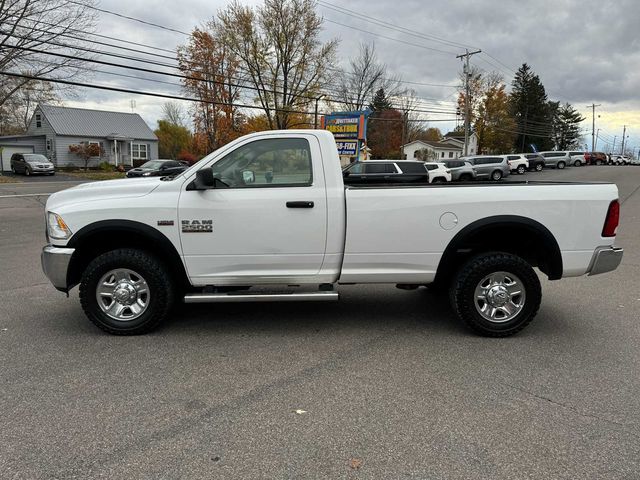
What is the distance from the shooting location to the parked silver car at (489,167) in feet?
107

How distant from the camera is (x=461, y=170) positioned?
1198 inches

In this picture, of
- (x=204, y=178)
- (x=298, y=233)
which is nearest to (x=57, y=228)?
(x=204, y=178)

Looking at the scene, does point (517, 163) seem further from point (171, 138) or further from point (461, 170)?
point (171, 138)

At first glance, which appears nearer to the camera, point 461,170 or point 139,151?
point 461,170

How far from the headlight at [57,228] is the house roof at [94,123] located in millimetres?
45416

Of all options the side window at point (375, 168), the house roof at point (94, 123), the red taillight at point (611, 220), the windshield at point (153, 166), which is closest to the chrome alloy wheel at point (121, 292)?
the red taillight at point (611, 220)

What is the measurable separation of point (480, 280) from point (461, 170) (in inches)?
1077

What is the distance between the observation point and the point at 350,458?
107 inches

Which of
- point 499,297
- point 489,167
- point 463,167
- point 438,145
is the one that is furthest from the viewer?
point 438,145

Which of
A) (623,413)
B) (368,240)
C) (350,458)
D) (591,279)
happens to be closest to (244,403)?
(350,458)

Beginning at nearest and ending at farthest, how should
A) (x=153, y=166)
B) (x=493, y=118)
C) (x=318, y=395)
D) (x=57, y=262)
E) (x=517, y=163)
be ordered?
(x=318, y=395), (x=57, y=262), (x=153, y=166), (x=517, y=163), (x=493, y=118)

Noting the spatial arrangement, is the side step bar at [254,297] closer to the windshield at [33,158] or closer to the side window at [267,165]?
the side window at [267,165]

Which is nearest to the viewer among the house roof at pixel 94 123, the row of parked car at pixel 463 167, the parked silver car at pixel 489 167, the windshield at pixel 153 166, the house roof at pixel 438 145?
the row of parked car at pixel 463 167

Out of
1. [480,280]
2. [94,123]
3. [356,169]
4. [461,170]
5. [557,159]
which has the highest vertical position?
[94,123]
